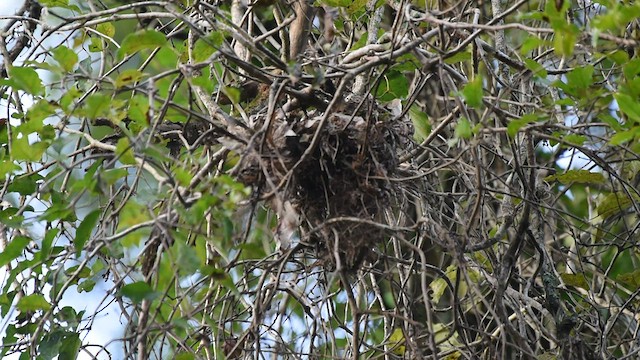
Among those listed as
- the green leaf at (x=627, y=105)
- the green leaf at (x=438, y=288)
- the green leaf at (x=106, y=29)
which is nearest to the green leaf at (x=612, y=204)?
the green leaf at (x=438, y=288)

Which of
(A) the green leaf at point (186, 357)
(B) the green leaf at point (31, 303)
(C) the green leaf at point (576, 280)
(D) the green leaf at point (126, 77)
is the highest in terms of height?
(C) the green leaf at point (576, 280)

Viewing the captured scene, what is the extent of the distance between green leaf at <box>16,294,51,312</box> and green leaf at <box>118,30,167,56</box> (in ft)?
1.96

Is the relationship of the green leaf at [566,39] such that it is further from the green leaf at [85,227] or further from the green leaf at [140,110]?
the green leaf at [85,227]

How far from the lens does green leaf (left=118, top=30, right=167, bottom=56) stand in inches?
70.7

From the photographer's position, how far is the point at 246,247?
70.9 inches

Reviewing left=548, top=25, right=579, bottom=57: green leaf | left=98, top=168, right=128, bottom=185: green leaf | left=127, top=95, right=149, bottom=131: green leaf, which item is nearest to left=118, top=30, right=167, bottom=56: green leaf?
left=127, top=95, right=149, bottom=131: green leaf

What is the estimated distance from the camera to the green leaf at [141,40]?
5.89 ft

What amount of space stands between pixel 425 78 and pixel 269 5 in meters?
0.58

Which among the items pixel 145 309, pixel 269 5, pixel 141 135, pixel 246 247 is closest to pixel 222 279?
pixel 246 247

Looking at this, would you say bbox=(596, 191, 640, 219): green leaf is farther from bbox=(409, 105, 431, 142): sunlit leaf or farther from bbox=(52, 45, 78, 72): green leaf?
bbox=(52, 45, 78, 72): green leaf

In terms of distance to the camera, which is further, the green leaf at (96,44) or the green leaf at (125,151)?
the green leaf at (96,44)

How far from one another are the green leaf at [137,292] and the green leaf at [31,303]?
0.40m

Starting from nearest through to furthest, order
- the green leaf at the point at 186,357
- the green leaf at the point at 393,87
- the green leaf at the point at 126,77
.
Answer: the green leaf at the point at 126,77 → the green leaf at the point at 186,357 → the green leaf at the point at 393,87

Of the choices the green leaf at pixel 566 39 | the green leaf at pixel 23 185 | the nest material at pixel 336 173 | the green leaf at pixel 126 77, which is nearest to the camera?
the green leaf at pixel 566 39
